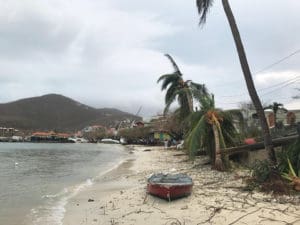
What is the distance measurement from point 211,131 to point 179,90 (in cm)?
1319

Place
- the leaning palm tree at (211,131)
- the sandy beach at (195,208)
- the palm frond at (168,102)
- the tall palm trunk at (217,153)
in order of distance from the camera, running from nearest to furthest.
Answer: the sandy beach at (195,208) < the tall palm trunk at (217,153) < the leaning palm tree at (211,131) < the palm frond at (168,102)

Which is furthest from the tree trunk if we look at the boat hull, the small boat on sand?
the boat hull

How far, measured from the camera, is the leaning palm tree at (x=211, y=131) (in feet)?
73.7

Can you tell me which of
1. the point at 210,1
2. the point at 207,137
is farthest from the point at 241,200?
the point at 207,137

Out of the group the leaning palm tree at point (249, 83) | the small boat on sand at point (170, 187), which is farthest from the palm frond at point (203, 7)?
the small boat on sand at point (170, 187)

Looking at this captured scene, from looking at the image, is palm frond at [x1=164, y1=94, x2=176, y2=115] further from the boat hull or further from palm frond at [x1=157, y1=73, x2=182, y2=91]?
the boat hull

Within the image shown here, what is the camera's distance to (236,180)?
56.5ft

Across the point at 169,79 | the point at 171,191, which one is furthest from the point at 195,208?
the point at 169,79

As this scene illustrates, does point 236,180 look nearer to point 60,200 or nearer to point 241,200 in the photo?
point 241,200

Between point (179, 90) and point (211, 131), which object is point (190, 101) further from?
point (211, 131)

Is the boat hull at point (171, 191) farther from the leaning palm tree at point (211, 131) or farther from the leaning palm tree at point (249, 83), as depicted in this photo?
the leaning palm tree at point (211, 131)

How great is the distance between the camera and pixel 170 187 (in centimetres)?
1382

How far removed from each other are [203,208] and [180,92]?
2498cm

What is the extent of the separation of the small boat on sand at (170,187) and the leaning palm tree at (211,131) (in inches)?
295
